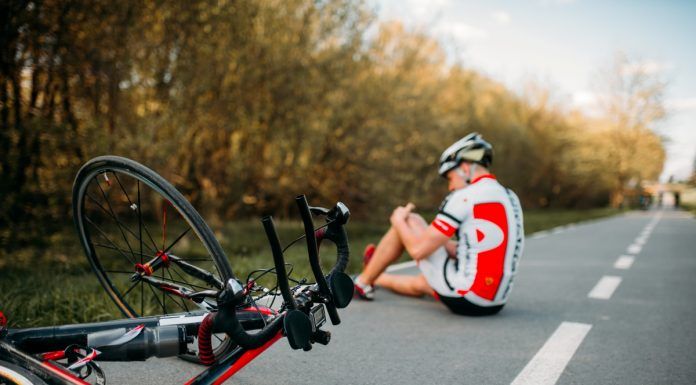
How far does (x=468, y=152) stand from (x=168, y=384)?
270 centimetres

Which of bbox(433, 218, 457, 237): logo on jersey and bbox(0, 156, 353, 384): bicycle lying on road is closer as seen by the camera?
bbox(0, 156, 353, 384): bicycle lying on road

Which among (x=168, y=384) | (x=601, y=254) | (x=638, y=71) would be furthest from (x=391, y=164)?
(x=638, y=71)

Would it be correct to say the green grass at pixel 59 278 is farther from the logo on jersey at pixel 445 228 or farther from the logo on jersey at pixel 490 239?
the logo on jersey at pixel 490 239

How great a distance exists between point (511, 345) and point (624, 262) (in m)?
5.48

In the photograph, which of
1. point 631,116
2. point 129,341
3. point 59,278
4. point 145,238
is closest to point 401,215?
point 145,238

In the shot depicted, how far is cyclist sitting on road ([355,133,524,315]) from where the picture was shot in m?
4.14

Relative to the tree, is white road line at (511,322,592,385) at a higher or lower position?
lower

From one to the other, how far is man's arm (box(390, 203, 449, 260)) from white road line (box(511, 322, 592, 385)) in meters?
1.03

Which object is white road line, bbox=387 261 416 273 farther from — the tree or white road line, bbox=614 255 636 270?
the tree

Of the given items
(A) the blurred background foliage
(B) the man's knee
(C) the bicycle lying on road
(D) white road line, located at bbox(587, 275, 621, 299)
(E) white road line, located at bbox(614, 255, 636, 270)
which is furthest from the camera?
(E) white road line, located at bbox(614, 255, 636, 270)

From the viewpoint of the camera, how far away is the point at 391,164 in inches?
490

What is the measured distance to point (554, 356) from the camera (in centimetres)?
345

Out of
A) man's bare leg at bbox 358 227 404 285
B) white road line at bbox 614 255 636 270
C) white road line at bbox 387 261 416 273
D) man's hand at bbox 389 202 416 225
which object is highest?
man's hand at bbox 389 202 416 225

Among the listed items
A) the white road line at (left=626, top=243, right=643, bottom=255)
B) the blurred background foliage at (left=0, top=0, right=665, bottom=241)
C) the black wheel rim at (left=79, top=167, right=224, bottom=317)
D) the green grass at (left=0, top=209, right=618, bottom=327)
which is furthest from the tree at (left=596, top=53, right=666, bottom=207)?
the black wheel rim at (left=79, top=167, right=224, bottom=317)
